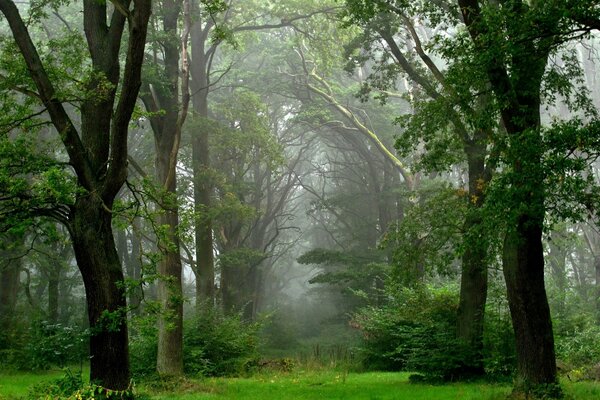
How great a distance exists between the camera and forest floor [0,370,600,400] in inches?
450

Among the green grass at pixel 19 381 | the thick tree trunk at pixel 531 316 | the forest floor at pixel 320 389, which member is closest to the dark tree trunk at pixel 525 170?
the thick tree trunk at pixel 531 316

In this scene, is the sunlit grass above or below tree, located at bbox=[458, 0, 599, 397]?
below

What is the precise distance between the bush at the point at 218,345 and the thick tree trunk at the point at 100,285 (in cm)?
786

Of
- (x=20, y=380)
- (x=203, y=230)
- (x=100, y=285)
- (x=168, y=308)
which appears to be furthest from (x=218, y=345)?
(x=100, y=285)

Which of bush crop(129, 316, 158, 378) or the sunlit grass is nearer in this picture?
the sunlit grass

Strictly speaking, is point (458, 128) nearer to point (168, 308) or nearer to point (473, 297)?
point (473, 297)

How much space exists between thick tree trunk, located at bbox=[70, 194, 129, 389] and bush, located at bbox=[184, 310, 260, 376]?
786 centimetres

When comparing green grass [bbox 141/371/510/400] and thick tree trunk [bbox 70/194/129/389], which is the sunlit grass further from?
green grass [bbox 141/371/510/400]

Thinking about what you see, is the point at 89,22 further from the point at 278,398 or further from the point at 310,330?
the point at 310,330

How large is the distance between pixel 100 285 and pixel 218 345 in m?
9.41

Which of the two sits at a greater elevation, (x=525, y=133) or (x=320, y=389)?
(x=525, y=133)

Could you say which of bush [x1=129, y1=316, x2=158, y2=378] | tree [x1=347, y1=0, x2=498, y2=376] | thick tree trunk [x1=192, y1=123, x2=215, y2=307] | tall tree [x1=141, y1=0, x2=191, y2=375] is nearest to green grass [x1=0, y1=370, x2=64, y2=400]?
bush [x1=129, y1=316, x2=158, y2=378]

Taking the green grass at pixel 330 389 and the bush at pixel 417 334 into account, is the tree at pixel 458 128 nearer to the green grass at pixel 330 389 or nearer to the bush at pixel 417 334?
the bush at pixel 417 334

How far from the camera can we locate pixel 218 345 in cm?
1881
